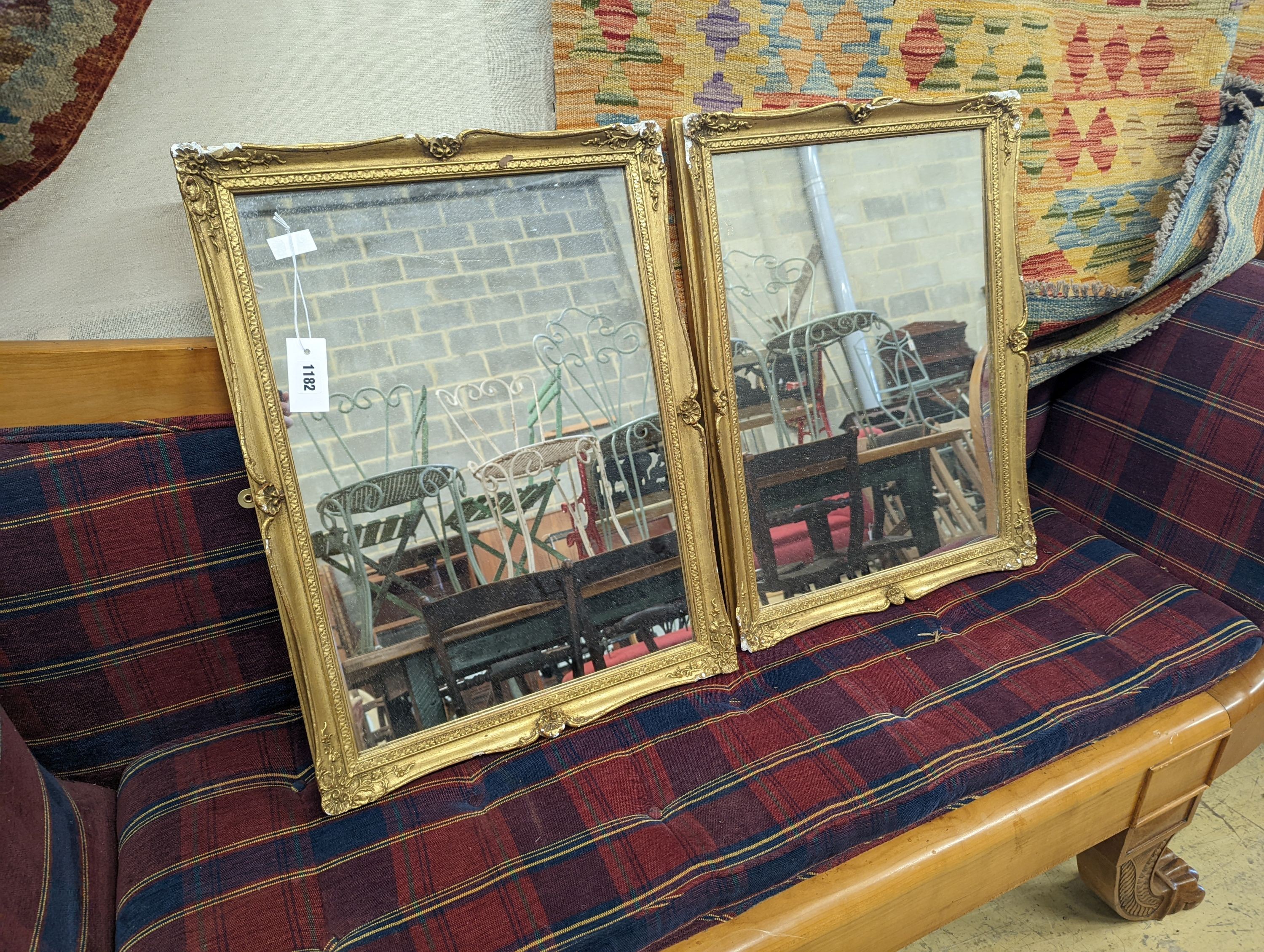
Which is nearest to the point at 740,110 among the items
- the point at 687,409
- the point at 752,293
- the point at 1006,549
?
the point at 752,293

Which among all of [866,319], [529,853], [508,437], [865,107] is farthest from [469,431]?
[865,107]

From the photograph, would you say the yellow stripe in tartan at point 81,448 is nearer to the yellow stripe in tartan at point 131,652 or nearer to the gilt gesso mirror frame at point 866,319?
the yellow stripe in tartan at point 131,652

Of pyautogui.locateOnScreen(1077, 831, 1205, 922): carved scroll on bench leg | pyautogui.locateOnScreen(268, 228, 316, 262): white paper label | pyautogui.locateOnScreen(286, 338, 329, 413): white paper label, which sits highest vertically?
pyautogui.locateOnScreen(268, 228, 316, 262): white paper label

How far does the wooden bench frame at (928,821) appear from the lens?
3.37 feet

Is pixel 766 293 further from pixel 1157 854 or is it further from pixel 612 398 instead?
pixel 1157 854

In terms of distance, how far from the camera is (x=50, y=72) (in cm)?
95

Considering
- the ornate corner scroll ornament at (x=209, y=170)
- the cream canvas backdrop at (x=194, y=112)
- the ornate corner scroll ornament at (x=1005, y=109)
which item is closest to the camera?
the ornate corner scroll ornament at (x=209, y=170)

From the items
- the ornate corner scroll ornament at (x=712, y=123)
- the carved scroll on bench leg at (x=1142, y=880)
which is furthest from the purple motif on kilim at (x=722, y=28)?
the carved scroll on bench leg at (x=1142, y=880)

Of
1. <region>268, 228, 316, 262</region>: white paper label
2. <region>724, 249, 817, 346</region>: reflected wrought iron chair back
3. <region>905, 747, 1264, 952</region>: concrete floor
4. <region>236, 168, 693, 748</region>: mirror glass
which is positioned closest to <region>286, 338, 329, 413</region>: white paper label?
<region>236, 168, 693, 748</region>: mirror glass

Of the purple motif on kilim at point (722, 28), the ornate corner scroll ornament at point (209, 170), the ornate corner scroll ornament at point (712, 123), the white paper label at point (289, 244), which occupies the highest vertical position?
the purple motif on kilim at point (722, 28)

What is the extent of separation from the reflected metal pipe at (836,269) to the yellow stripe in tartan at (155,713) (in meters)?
1.00

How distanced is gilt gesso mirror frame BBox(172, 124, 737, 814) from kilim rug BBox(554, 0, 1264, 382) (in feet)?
0.71

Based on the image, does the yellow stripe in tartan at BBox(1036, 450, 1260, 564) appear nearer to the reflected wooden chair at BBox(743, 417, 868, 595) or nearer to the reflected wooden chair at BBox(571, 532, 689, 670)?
the reflected wooden chair at BBox(743, 417, 868, 595)

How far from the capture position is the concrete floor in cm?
138
